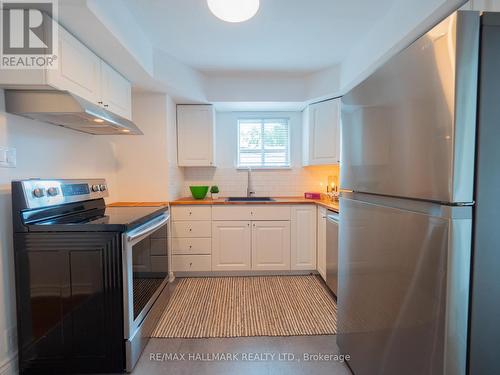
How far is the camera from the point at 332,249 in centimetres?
238

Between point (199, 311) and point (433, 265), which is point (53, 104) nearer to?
point (199, 311)

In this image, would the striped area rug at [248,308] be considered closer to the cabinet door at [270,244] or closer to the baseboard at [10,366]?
the cabinet door at [270,244]

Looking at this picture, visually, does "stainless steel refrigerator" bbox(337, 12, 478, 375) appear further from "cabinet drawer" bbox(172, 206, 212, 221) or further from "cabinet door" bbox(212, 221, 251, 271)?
"cabinet drawer" bbox(172, 206, 212, 221)

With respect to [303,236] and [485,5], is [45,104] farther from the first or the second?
[303,236]

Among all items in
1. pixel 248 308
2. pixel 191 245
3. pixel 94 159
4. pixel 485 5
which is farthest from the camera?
pixel 191 245

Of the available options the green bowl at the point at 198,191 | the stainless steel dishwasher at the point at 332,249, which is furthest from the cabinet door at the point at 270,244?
the green bowl at the point at 198,191

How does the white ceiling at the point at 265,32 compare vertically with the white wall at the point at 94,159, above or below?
above

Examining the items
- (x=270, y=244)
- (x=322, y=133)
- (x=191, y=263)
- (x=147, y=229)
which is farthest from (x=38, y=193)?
(x=322, y=133)

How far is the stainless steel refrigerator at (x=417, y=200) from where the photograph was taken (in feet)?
2.37

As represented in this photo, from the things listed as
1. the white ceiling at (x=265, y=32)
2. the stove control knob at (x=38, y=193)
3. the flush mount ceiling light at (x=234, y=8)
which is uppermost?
the white ceiling at (x=265, y=32)

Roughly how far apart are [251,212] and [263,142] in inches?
46.2

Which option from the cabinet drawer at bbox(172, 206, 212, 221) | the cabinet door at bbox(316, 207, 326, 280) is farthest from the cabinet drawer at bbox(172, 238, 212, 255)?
the cabinet door at bbox(316, 207, 326, 280)

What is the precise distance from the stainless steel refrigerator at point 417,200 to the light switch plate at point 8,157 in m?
1.96

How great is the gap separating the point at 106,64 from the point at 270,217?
2134 mm
